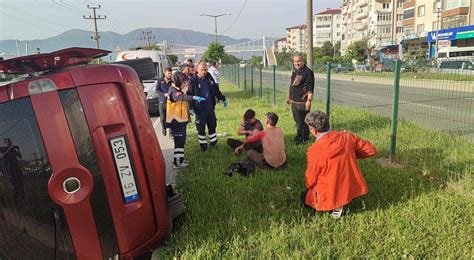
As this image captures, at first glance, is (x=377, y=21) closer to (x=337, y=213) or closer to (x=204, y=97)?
(x=204, y=97)

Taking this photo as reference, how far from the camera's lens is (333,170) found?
12.2 feet

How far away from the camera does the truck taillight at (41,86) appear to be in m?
2.60

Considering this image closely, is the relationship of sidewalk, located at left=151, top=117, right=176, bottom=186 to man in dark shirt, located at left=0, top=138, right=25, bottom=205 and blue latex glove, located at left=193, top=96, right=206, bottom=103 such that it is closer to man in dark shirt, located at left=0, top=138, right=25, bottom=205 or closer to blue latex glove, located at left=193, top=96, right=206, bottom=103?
blue latex glove, located at left=193, top=96, right=206, bottom=103

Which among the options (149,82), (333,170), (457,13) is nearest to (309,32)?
(149,82)

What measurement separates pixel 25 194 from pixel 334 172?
255cm

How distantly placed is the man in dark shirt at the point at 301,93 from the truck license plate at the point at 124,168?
4.66 metres

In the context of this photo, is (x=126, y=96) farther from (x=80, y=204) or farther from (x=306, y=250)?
(x=306, y=250)

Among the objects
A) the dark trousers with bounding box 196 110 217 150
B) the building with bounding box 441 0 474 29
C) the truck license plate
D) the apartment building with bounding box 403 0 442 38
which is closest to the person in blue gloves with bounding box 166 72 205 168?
the dark trousers with bounding box 196 110 217 150

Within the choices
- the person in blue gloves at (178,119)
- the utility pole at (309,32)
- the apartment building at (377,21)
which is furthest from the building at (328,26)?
the person in blue gloves at (178,119)

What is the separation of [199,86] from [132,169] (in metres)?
4.13

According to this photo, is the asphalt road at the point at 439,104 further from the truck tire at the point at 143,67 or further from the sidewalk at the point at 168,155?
the truck tire at the point at 143,67

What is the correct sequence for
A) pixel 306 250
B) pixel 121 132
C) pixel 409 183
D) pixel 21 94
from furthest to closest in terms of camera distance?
1. pixel 409 183
2. pixel 306 250
3. pixel 121 132
4. pixel 21 94

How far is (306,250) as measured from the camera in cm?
319

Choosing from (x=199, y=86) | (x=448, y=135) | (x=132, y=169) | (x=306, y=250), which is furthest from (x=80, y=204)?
(x=448, y=135)
